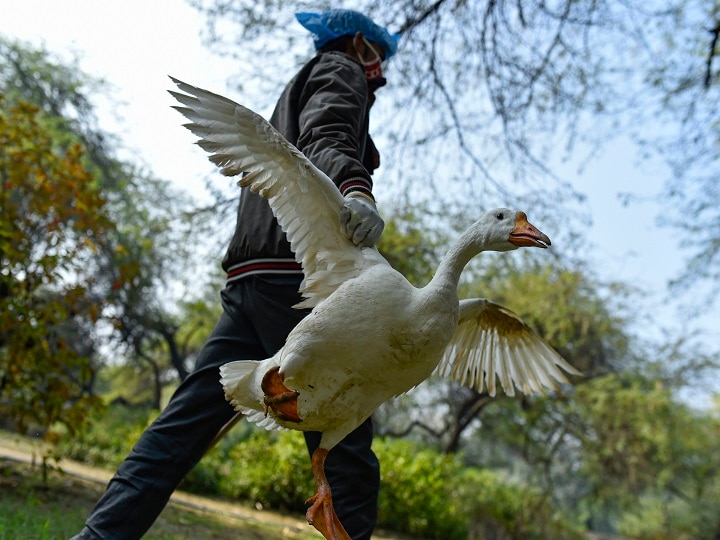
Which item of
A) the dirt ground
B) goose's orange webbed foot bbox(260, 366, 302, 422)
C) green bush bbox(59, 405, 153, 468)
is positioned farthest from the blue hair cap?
green bush bbox(59, 405, 153, 468)

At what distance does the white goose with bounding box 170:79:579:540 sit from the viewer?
154cm

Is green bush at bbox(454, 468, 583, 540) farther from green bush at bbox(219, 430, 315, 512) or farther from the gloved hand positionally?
the gloved hand

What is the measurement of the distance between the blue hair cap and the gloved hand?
1184 mm

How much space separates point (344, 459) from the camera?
206cm

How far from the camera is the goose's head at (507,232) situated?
1585 millimetres

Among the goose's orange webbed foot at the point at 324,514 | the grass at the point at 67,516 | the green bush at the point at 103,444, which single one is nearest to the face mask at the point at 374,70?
the goose's orange webbed foot at the point at 324,514

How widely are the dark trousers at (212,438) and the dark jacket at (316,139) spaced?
3.3 inches

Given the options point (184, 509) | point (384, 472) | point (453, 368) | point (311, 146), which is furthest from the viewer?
point (384, 472)

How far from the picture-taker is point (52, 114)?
11.3m

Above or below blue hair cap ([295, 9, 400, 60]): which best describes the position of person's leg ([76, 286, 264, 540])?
below

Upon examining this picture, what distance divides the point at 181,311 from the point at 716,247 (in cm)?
1144

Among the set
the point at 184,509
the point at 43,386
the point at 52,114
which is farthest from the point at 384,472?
the point at 52,114

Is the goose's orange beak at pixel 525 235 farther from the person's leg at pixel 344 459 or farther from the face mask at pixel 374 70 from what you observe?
the face mask at pixel 374 70

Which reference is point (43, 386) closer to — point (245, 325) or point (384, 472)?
point (245, 325)
